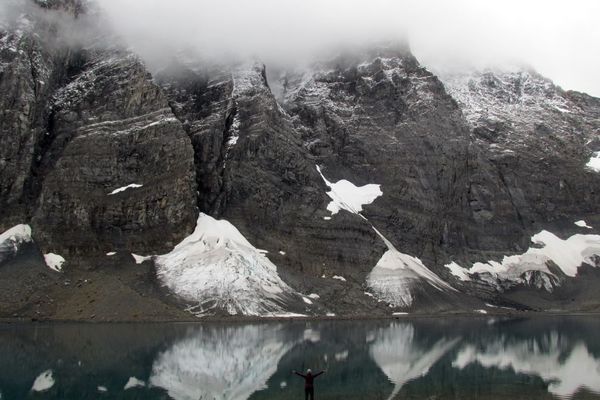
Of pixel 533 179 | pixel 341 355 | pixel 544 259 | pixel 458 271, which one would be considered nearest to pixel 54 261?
pixel 341 355

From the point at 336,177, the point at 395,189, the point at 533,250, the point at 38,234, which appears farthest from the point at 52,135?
the point at 533,250

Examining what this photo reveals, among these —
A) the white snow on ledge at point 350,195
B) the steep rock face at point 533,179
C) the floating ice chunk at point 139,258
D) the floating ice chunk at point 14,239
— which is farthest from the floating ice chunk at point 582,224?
the floating ice chunk at point 14,239

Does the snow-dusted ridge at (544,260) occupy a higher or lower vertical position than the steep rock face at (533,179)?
lower

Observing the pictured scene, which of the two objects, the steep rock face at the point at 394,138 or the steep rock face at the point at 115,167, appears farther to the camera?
the steep rock face at the point at 394,138

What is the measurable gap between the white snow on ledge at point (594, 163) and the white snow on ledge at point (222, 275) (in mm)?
116750

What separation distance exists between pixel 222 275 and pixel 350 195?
50.7m

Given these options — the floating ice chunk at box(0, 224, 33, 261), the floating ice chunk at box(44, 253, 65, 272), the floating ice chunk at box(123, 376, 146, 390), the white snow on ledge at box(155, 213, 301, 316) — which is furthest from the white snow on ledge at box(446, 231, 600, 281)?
the floating ice chunk at box(123, 376, 146, 390)

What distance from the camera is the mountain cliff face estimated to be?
119875 mm

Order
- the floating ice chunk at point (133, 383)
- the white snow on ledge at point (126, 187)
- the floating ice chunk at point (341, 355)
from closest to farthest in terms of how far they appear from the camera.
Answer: the floating ice chunk at point (133, 383)
the floating ice chunk at point (341, 355)
the white snow on ledge at point (126, 187)

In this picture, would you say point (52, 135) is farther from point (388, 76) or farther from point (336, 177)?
point (388, 76)

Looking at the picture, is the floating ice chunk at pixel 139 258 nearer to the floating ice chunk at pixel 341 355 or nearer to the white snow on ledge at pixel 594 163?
the floating ice chunk at pixel 341 355

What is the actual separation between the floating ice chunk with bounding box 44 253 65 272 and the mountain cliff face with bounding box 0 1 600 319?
743 millimetres

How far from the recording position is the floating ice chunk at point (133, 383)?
41812mm

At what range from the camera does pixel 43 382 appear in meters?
42.7
